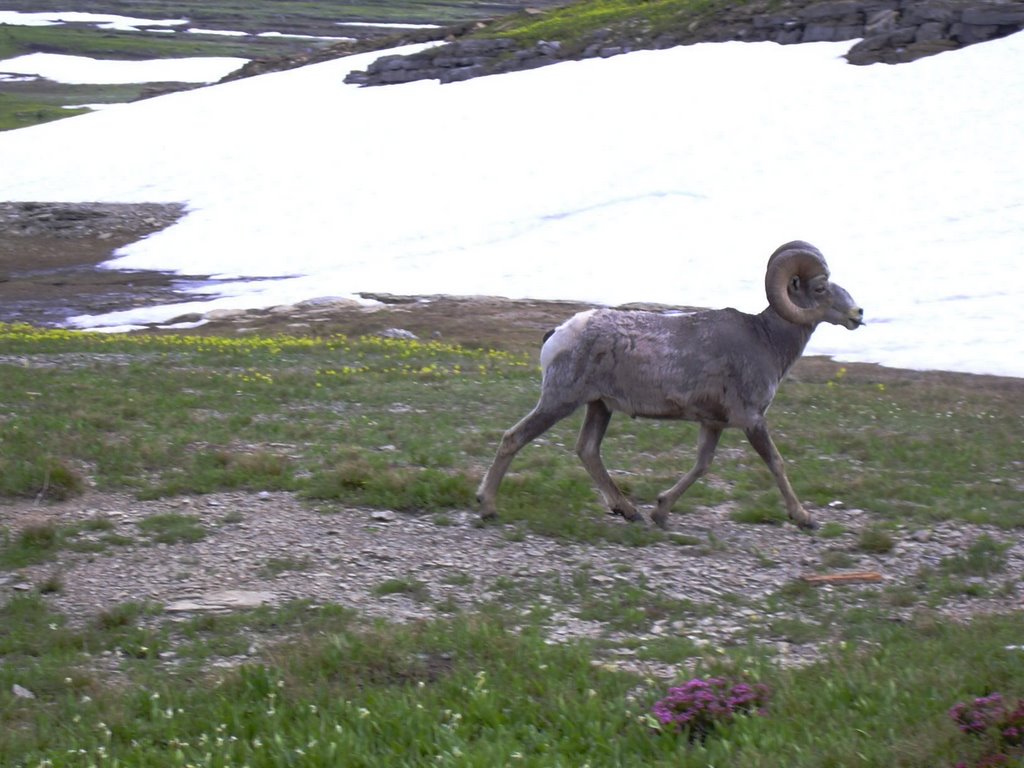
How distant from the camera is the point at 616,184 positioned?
46562 millimetres

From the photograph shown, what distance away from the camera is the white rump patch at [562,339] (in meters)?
12.1

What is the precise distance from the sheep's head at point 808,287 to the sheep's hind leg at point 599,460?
7.14 ft

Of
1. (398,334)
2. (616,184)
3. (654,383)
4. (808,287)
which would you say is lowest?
(398,334)

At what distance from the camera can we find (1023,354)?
26500 mm

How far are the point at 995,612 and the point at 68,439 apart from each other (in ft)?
33.0

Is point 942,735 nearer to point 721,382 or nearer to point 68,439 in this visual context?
point 721,382

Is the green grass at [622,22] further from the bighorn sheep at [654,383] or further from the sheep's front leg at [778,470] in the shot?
the sheep's front leg at [778,470]

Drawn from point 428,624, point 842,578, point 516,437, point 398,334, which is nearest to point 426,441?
point 516,437

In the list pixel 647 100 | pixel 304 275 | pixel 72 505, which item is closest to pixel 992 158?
pixel 647 100

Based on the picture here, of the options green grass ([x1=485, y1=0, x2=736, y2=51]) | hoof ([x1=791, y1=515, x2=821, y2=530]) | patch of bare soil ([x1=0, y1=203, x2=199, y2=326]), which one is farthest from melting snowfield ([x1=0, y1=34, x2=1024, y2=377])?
hoof ([x1=791, y1=515, x2=821, y2=530])

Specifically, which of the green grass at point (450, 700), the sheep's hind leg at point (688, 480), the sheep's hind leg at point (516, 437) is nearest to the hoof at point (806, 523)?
the sheep's hind leg at point (688, 480)

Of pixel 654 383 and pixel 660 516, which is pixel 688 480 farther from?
pixel 654 383

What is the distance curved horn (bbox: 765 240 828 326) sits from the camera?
1259cm

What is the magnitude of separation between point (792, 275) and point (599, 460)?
2.93m
